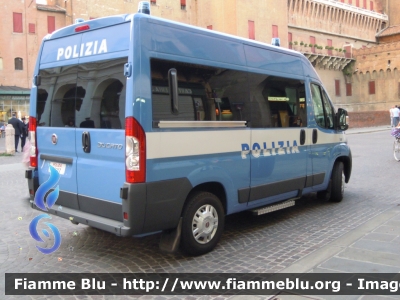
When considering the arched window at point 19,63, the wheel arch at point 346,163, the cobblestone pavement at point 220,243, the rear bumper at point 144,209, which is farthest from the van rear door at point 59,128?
the arched window at point 19,63

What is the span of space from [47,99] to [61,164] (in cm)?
91

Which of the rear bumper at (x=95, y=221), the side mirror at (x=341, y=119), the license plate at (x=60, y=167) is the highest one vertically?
the side mirror at (x=341, y=119)

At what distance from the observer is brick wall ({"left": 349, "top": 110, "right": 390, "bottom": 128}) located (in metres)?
41.2

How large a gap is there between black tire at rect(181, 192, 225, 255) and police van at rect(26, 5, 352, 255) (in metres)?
0.01

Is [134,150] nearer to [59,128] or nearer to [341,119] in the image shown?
[59,128]

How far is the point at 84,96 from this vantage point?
502 cm

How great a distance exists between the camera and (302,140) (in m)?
6.99

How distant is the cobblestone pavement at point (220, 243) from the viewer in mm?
4957

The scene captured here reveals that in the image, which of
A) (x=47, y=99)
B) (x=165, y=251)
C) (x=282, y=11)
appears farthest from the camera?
(x=282, y=11)

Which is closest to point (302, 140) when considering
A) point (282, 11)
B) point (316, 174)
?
point (316, 174)

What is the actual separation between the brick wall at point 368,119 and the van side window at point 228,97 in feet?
118

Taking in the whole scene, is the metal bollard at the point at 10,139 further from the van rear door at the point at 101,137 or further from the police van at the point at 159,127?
the van rear door at the point at 101,137

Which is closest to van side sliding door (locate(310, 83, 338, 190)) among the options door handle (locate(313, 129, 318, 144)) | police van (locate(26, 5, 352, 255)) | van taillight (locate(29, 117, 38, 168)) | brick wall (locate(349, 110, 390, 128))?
door handle (locate(313, 129, 318, 144))

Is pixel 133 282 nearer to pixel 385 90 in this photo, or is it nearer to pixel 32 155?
pixel 32 155
